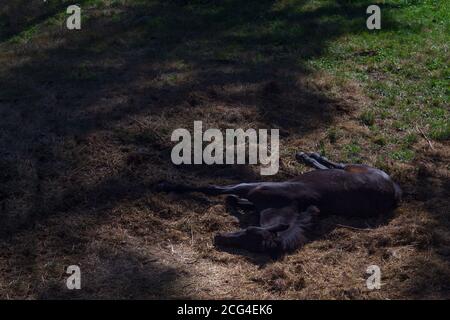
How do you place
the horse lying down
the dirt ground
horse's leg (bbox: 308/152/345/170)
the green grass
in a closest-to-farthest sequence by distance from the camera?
the dirt ground → the horse lying down → horse's leg (bbox: 308/152/345/170) → the green grass

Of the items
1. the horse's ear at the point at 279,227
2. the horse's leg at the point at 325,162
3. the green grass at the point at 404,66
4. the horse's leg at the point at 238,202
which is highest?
the green grass at the point at 404,66

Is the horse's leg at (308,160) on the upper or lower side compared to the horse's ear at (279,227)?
upper

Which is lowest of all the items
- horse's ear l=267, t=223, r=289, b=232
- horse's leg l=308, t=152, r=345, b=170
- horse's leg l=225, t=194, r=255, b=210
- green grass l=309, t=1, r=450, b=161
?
horse's ear l=267, t=223, r=289, b=232

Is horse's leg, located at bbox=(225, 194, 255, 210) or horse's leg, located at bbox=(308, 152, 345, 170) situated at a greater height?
horse's leg, located at bbox=(308, 152, 345, 170)

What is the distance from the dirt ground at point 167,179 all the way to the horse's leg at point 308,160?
0.11 meters

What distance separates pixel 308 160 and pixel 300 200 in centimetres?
121

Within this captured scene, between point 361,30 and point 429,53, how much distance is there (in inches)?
55.6

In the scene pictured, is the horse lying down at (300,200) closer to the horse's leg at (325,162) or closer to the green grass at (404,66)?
the horse's leg at (325,162)

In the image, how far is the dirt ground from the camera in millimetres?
5688

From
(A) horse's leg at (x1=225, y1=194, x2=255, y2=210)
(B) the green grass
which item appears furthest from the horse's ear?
(B) the green grass

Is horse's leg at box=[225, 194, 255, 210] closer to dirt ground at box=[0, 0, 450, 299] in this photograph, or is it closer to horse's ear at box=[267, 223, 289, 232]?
dirt ground at box=[0, 0, 450, 299]

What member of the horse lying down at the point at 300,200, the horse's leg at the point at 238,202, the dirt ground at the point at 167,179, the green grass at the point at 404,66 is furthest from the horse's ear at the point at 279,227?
the green grass at the point at 404,66

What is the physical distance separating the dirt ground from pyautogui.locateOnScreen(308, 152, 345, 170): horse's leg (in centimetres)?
23

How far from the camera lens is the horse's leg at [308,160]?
7542 mm
